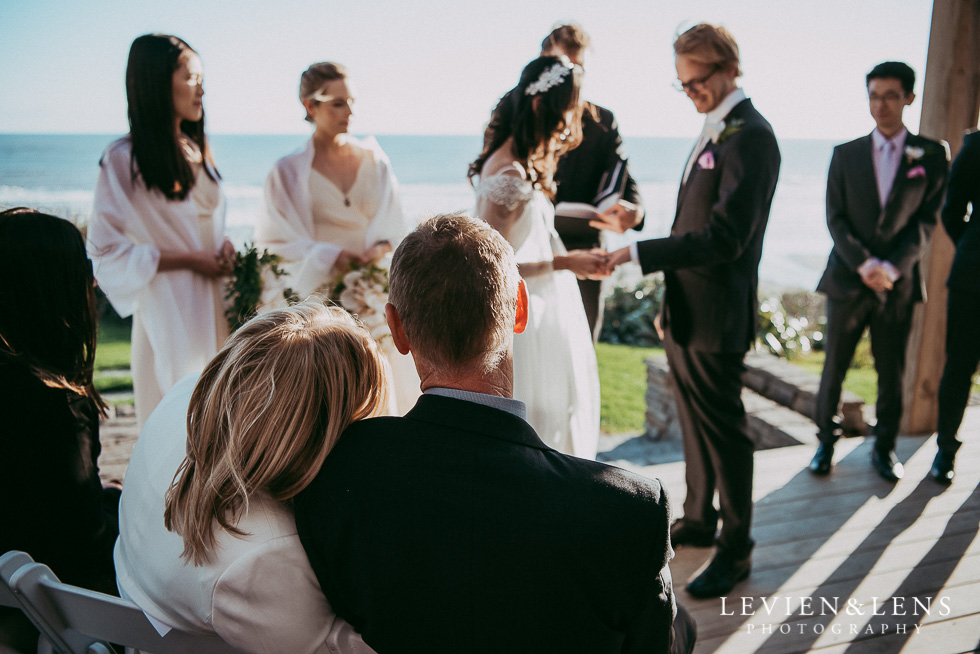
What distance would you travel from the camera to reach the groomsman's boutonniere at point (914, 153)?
3.59 metres

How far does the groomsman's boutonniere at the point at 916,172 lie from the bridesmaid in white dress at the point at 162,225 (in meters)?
3.53

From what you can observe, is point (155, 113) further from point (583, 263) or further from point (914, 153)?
point (914, 153)

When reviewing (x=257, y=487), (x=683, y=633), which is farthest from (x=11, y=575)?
(x=683, y=633)

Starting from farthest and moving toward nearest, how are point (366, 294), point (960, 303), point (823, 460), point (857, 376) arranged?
point (857, 376) → point (823, 460) → point (960, 303) → point (366, 294)

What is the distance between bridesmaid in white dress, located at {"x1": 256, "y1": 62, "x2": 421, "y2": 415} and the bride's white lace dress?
69cm

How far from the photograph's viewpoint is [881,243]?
3.65 metres

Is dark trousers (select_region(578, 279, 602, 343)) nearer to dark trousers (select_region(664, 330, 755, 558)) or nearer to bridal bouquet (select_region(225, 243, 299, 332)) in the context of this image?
dark trousers (select_region(664, 330, 755, 558))

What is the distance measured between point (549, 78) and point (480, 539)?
6.60 ft

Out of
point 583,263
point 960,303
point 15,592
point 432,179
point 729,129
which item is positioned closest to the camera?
point 15,592

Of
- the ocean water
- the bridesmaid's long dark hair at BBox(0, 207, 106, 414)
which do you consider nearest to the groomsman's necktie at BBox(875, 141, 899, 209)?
the bridesmaid's long dark hair at BBox(0, 207, 106, 414)

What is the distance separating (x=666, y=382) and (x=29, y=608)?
485cm

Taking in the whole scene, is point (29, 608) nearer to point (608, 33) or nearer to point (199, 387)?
point (199, 387)

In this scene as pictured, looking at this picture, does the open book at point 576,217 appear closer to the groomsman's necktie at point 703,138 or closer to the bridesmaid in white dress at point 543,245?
the bridesmaid in white dress at point 543,245

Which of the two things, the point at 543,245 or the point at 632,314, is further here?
the point at 632,314
